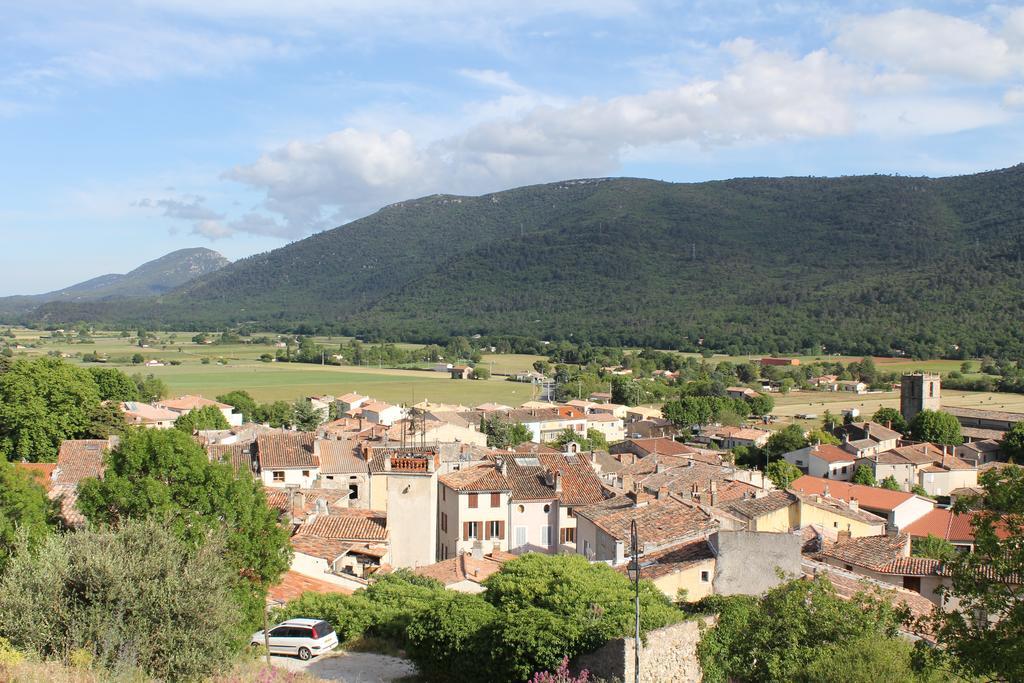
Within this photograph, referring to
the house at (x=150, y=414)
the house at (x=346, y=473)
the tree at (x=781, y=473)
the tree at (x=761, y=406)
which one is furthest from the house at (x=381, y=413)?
the tree at (x=761, y=406)

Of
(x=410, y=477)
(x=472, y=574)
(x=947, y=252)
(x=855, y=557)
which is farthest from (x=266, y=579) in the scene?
(x=947, y=252)

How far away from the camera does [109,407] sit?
4269 centimetres

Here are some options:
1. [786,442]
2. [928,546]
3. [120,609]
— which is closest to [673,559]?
[120,609]

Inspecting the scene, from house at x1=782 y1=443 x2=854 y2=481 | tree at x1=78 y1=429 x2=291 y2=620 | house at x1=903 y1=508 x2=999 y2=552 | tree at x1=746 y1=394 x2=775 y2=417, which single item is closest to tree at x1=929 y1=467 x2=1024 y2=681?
tree at x1=78 y1=429 x2=291 y2=620

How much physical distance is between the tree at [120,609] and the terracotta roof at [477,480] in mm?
15672

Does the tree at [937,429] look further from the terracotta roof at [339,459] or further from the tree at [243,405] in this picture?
the tree at [243,405]

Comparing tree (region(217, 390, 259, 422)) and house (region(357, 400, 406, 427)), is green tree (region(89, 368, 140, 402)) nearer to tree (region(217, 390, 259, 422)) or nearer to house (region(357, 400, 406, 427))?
tree (region(217, 390, 259, 422))

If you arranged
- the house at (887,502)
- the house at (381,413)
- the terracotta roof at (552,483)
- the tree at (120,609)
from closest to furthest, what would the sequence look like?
1. the tree at (120,609)
2. the terracotta roof at (552,483)
3. the house at (887,502)
4. the house at (381,413)

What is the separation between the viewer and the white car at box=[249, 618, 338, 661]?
16891mm

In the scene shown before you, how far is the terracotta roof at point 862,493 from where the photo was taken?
122 feet

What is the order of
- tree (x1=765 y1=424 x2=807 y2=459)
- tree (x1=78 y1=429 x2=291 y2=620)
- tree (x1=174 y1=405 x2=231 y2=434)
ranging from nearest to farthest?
1. tree (x1=78 y1=429 x2=291 y2=620)
2. tree (x1=174 y1=405 x2=231 y2=434)
3. tree (x1=765 y1=424 x2=807 y2=459)

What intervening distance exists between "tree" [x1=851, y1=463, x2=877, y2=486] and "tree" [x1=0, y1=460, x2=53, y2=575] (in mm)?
42625

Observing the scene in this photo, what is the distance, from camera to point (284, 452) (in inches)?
1479

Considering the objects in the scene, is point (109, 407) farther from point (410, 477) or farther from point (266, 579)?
point (266, 579)
